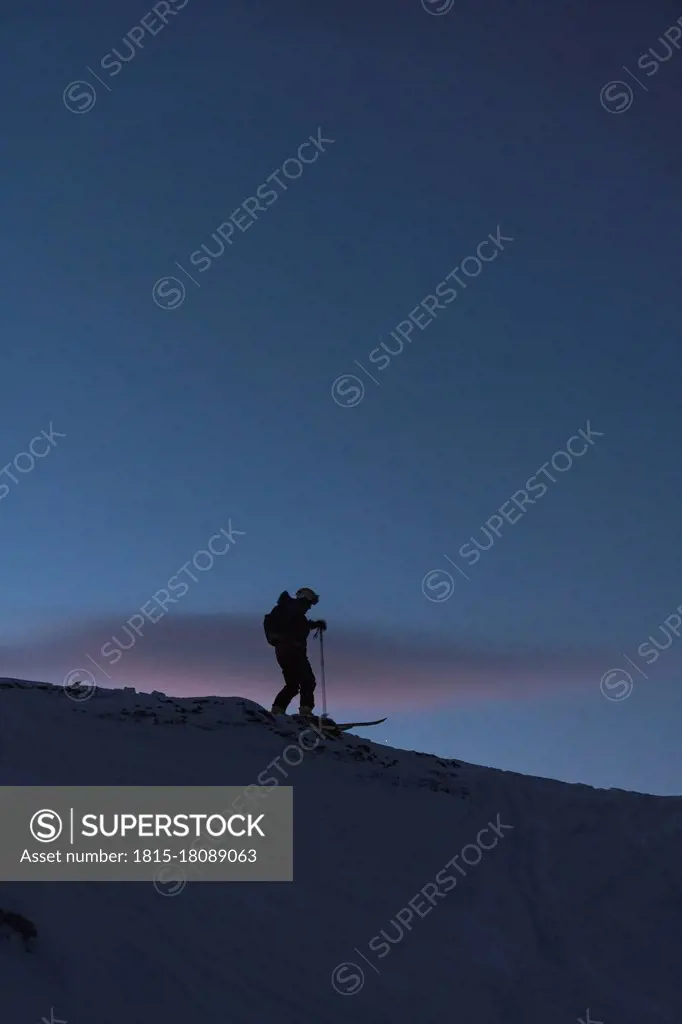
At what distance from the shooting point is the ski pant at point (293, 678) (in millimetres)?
16984

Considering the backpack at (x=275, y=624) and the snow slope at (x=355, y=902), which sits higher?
the backpack at (x=275, y=624)

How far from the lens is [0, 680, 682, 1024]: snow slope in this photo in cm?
920

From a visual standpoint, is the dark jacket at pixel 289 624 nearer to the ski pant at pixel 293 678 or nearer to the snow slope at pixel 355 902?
the ski pant at pixel 293 678

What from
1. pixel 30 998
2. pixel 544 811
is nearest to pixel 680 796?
pixel 544 811

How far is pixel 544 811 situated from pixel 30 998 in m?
9.48

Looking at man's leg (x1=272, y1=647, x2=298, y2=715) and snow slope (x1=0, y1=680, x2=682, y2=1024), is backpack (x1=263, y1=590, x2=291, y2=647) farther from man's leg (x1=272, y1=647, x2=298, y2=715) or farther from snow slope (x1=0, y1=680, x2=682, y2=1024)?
snow slope (x1=0, y1=680, x2=682, y2=1024)

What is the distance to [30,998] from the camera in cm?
809

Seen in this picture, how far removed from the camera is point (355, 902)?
38.3 ft

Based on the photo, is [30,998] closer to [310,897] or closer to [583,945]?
[310,897]

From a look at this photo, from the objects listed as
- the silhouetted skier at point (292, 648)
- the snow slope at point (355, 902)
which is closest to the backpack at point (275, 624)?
the silhouetted skier at point (292, 648)

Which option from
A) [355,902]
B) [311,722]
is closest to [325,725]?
[311,722]

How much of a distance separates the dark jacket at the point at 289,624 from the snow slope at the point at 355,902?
1.46 metres

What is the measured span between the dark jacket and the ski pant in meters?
0.14

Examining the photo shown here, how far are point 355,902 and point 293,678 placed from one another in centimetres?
573
